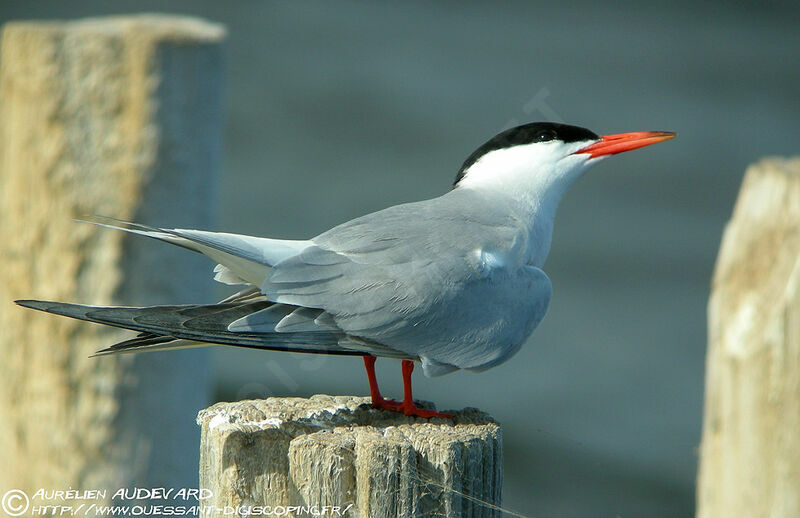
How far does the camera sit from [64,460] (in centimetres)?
392

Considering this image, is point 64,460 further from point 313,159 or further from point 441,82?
point 441,82

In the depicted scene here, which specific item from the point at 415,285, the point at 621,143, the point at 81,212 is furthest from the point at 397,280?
the point at 81,212

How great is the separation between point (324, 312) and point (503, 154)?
1.03 metres

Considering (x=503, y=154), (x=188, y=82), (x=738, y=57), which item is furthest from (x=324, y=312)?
(x=738, y=57)

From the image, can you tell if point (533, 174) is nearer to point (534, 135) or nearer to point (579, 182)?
point (534, 135)

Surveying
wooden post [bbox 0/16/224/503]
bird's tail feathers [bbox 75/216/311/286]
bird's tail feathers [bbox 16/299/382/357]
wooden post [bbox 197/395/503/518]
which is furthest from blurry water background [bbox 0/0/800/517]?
wooden post [bbox 197/395/503/518]

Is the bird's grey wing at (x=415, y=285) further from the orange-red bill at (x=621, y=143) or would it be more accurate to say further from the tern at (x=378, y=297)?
the orange-red bill at (x=621, y=143)

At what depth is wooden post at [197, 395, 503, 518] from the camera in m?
2.17

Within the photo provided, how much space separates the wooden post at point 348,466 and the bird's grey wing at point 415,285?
0.29 m

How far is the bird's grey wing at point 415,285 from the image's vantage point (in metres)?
2.63

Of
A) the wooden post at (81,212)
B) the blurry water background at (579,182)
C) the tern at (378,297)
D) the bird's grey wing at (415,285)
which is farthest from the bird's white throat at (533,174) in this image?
the blurry water background at (579,182)

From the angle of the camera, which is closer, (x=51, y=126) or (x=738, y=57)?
(x=51, y=126)

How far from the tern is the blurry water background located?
4.02m

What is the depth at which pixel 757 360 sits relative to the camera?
9.15ft
